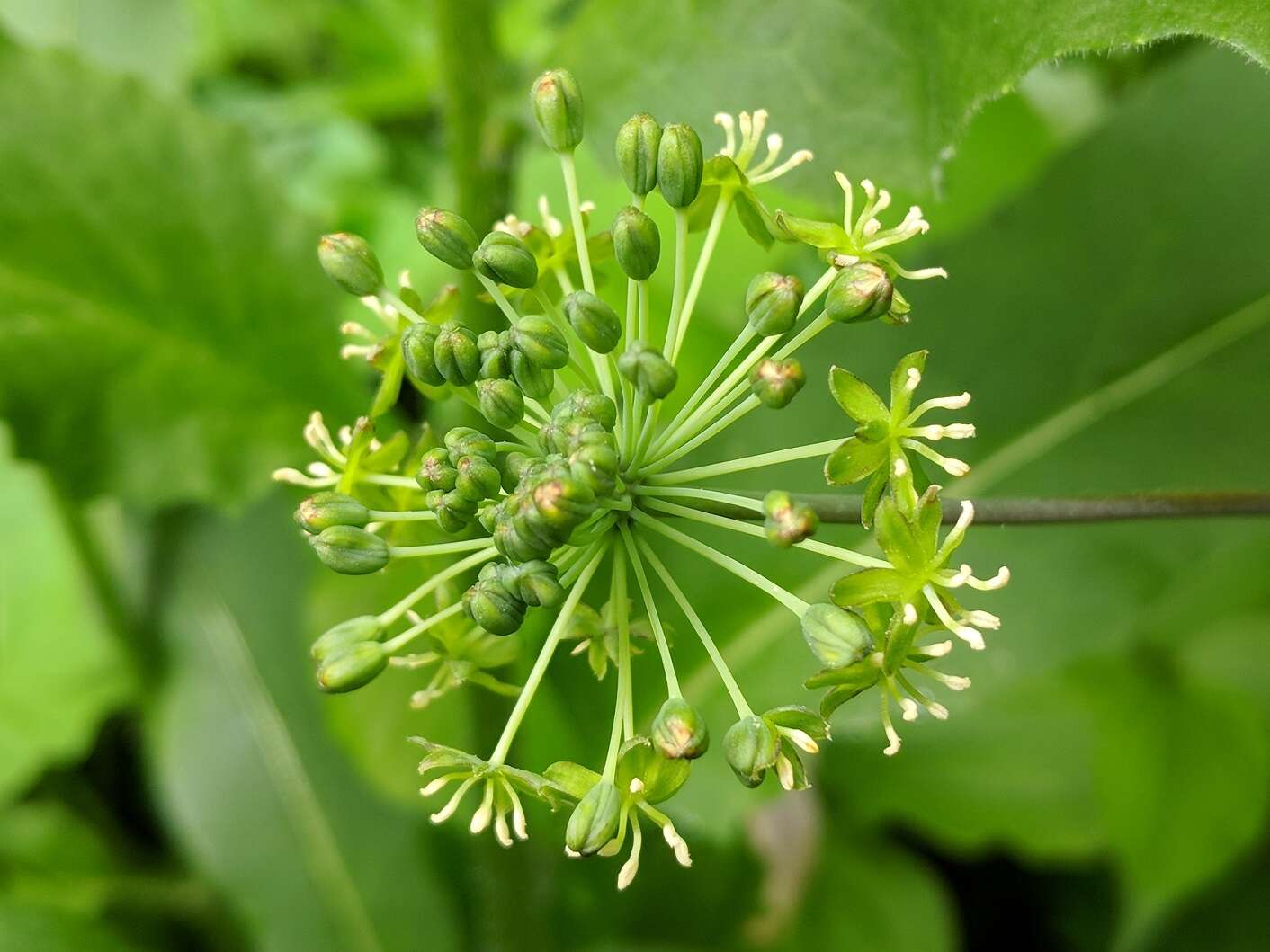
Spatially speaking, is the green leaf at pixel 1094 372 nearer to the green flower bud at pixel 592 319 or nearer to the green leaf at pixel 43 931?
the green flower bud at pixel 592 319

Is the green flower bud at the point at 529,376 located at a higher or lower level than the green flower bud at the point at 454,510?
higher

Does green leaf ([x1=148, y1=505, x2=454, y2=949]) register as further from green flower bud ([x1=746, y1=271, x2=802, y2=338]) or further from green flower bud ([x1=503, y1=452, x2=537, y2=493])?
green flower bud ([x1=746, y1=271, x2=802, y2=338])

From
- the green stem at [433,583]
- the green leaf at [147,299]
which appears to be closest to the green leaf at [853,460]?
the green stem at [433,583]

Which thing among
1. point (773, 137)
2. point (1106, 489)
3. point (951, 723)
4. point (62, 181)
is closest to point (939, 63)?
point (773, 137)

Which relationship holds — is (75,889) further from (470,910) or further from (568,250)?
(568,250)

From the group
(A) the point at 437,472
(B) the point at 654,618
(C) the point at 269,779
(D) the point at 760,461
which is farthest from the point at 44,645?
(D) the point at 760,461

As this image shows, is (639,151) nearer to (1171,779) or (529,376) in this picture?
(529,376)
